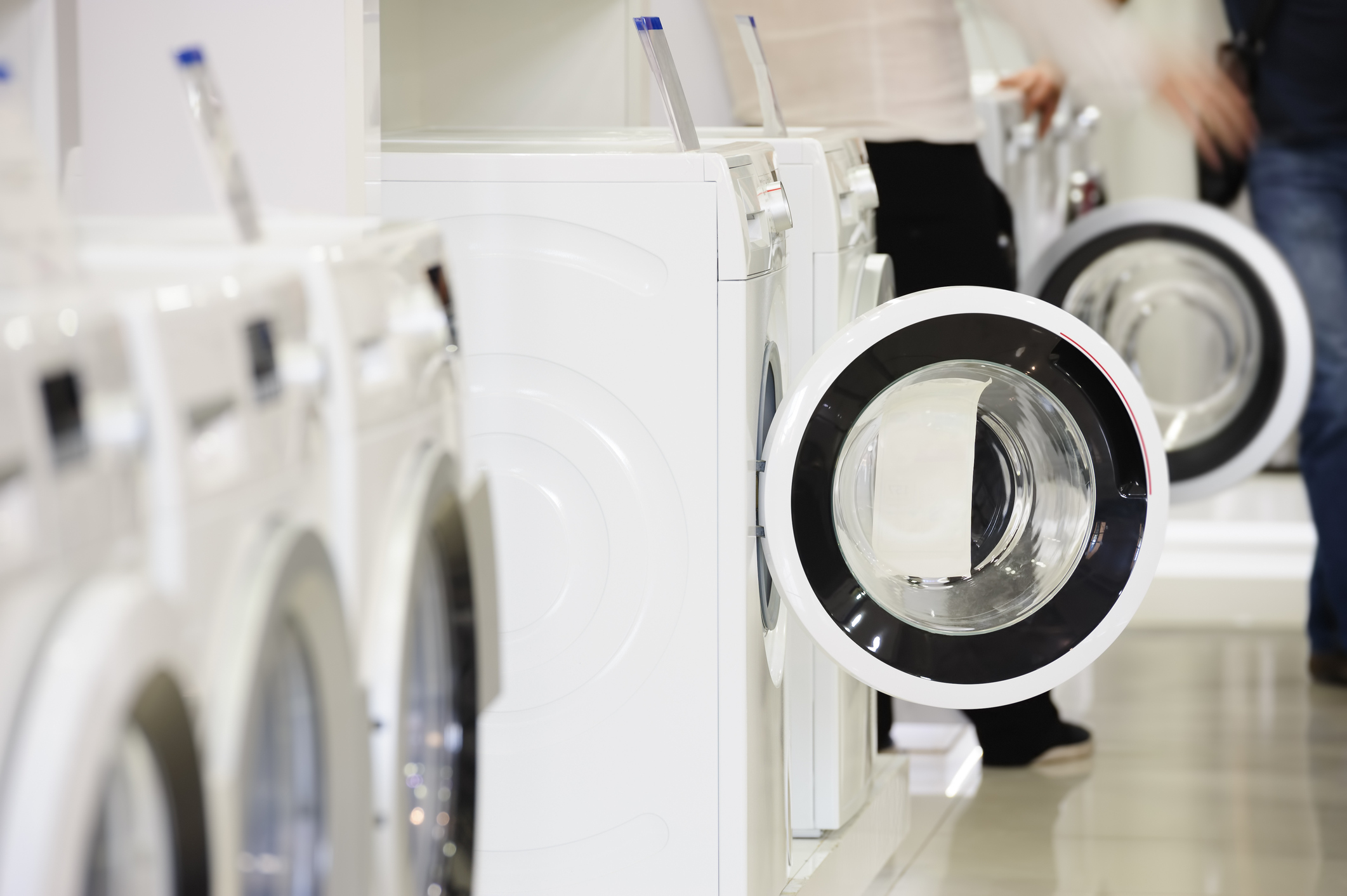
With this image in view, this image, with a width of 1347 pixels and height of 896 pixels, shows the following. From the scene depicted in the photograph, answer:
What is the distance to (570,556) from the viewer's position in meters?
1.50

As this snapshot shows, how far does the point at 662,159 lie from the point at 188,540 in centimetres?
87

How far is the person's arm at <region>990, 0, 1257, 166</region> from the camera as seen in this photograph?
187cm

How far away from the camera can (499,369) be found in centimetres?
151

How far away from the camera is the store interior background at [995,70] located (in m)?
1.36

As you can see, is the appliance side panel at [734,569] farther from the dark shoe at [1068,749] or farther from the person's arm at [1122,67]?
the dark shoe at [1068,749]

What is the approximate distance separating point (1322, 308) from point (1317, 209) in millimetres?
177

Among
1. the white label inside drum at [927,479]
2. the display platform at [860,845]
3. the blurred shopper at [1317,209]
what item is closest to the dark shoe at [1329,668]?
the blurred shopper at [1317,209]

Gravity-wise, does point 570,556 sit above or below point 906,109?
below

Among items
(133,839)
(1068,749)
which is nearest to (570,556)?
(133,839)

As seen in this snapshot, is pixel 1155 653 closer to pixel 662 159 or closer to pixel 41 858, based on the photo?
pixel 662 159

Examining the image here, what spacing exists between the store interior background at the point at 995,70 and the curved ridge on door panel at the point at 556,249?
10cm

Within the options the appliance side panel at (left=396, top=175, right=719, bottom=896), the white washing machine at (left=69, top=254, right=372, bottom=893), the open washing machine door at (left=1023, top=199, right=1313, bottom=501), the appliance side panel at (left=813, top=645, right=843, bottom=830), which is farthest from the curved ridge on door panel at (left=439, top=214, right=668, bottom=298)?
the open washing machine door at (left=1023, top=199, right=1313, bottom=501)

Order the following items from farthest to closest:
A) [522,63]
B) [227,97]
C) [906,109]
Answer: [522,63] < [906,109] < [227,97]

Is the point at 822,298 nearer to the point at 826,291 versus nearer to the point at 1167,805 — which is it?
the point at 826,291
